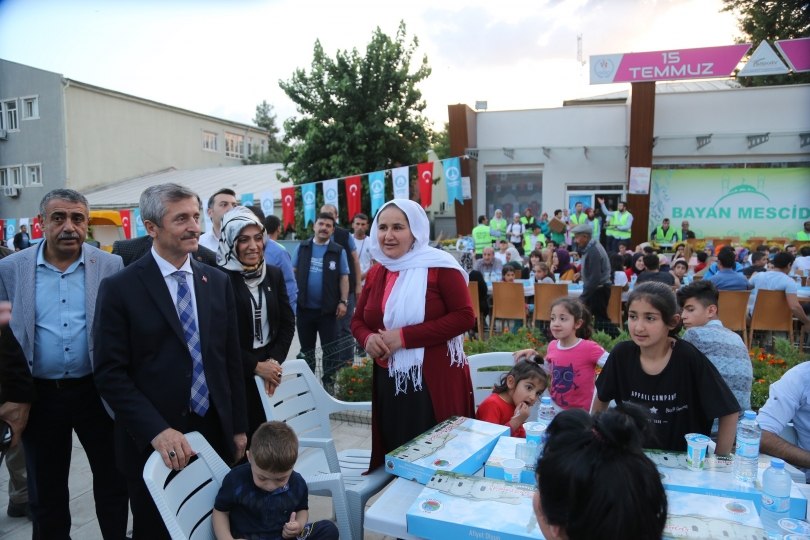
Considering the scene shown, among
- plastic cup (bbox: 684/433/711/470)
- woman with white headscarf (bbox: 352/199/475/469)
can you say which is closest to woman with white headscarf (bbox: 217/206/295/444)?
woman with white headscarf (bbox: 352/199/475/469)

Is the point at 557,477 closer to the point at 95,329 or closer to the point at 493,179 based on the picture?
the point at 95,329

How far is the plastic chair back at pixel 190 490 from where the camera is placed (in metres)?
1.80

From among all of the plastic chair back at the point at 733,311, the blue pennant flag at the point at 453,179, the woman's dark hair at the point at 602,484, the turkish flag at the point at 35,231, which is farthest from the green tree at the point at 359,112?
the woman's dark hair at the point at 602,484

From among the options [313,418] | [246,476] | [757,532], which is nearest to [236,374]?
[246,476]

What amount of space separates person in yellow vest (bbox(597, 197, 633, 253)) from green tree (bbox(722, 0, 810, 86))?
9572mm

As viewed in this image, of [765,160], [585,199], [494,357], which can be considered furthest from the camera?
[585,199]

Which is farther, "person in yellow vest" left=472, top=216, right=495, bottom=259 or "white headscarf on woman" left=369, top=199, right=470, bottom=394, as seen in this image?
"person in yellow vest" left=472, top=216, right=495, bottom=259

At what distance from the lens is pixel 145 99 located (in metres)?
26.0

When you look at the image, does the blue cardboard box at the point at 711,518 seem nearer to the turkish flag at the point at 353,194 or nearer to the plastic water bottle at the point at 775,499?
the plastic water bottle at the point at 775,499

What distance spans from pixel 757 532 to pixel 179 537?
5.98 feet

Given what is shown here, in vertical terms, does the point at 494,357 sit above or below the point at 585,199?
below

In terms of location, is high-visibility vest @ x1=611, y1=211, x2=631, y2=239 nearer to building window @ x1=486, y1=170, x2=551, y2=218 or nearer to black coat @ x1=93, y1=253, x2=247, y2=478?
building window @ x1=486, y1=170, x2=551, y2=218

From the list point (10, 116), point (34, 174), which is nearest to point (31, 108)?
point (10, 116)

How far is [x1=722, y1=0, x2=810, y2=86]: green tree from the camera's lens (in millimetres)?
19312
